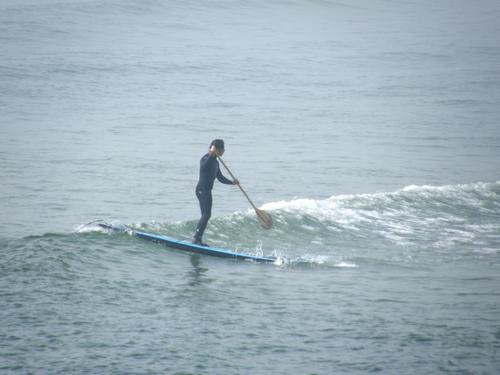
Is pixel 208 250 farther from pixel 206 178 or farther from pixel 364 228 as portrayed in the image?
pixel 364 228

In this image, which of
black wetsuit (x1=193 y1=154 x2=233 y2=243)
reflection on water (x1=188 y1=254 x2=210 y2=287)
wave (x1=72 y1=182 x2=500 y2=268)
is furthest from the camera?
wave (x1=72 y1=182 x2=500 y2=268)

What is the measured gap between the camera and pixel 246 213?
15797 mm

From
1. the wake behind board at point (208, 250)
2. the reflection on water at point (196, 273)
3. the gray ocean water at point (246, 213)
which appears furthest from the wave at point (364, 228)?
the reflection on water at point (196, 273)

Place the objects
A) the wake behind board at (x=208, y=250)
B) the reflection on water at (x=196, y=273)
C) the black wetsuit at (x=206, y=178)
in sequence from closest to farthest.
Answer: the reflection on water at (x=196, y=273)
the black wetsuit at (x=206, y=178)
the wake behind board at (x=208, y=250)

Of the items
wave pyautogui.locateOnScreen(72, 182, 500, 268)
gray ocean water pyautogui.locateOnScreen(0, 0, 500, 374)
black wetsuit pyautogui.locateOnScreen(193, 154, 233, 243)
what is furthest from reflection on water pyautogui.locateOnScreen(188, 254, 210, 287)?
wave pyautogui.locateOnScreen(72, 182, 500, 268)

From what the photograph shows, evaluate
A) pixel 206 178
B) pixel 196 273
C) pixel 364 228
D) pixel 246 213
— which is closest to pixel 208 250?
pixel 196 273

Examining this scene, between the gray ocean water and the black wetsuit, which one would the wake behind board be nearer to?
the gray ocean water

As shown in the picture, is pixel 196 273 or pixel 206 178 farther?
pixel 206 178

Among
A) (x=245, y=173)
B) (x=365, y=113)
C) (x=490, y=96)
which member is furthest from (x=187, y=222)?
(x=490, y=96)

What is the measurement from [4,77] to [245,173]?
22.5m

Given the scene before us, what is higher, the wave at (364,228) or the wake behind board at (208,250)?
the wake behind board at (208,250)

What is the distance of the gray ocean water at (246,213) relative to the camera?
8.61 meters

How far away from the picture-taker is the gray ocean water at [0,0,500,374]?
28.2 ft

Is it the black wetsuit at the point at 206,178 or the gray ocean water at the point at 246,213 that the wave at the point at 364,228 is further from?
the black wetsuit at the point at 206,178
